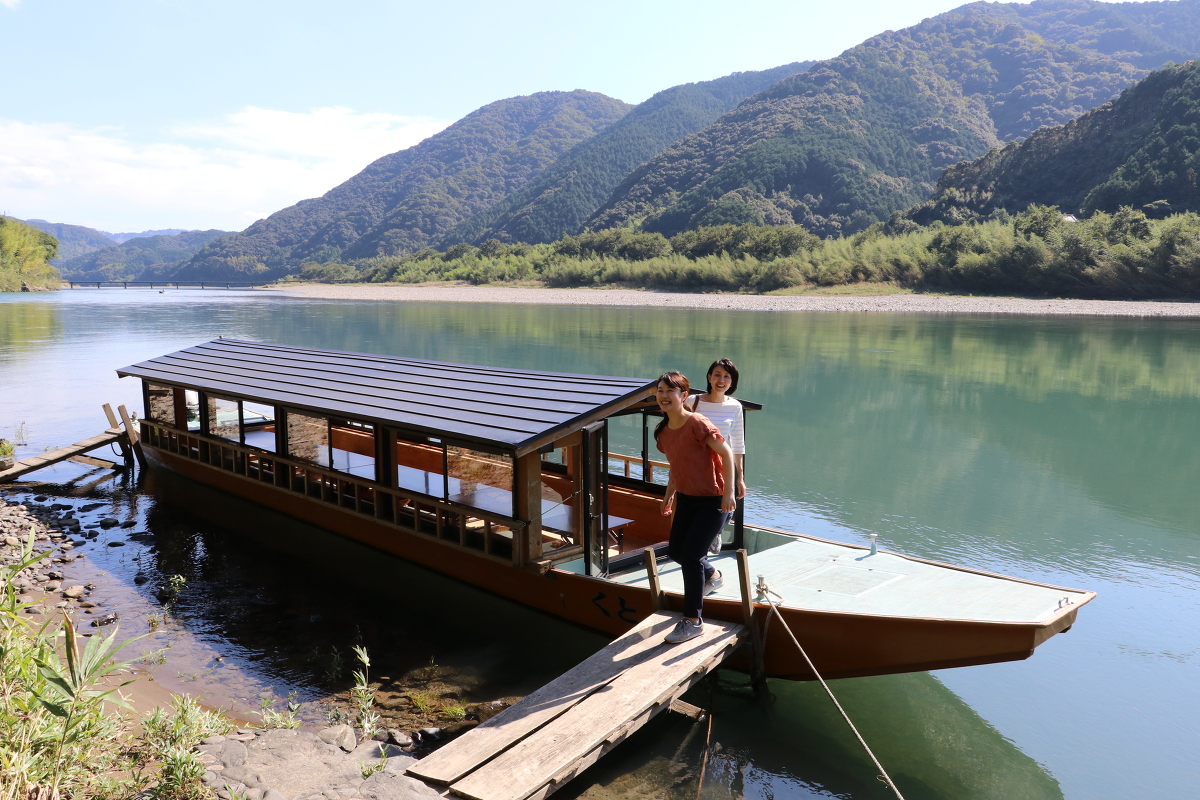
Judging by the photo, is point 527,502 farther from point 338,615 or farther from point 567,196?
point 567,196

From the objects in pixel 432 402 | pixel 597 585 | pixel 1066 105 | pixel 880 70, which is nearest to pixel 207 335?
pixel 432 402

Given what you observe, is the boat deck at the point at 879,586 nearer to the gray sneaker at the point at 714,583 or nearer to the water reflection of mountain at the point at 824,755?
the gray sneaker at the point at 714,583

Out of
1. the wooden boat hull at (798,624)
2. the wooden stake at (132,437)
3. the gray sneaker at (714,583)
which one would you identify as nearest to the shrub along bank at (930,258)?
the gray sneaker at (714,583)

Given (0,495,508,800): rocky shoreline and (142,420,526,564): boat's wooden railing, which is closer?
(0,495,508,800): rocky shoreline

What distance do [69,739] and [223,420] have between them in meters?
11.2

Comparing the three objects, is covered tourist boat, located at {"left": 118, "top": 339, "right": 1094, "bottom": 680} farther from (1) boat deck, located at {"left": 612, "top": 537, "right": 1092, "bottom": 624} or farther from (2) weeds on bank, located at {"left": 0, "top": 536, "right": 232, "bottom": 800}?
(2) weeds on bank, located at {"left": 0, "top": 536, "right": 232, "bottom": 800}

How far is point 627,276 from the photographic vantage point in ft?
268

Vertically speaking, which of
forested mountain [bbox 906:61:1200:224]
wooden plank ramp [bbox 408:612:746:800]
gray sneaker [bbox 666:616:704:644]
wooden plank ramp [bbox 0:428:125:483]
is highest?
forested mountain [bbox 906:61:1200:224]

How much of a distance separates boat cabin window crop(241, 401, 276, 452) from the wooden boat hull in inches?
157

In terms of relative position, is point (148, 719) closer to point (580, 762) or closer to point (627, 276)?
point (580, 762)

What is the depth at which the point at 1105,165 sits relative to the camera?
68.9m

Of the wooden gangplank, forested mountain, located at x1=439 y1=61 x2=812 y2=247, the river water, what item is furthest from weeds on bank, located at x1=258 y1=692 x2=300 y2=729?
forested mountain, located at x1=439 y1=61 x2=812 y2=247

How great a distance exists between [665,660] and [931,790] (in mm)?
2290

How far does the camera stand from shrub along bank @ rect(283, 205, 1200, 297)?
52.2 meters
